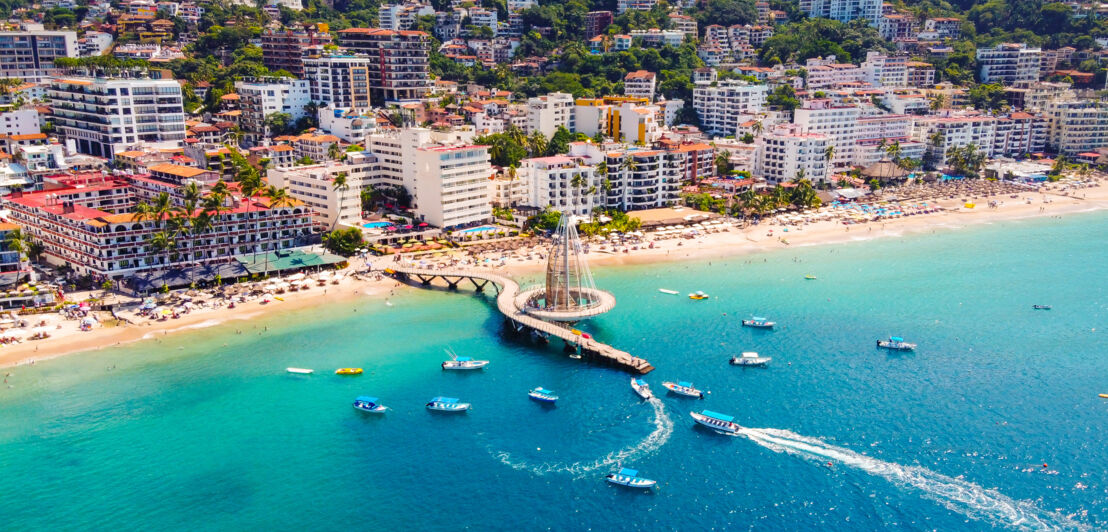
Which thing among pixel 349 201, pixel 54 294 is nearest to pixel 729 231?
pixel 349 201

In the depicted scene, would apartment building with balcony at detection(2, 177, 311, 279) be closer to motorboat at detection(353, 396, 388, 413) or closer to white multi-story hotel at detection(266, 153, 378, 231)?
white multi-story hotel at detection(266, 153, 378, 231)

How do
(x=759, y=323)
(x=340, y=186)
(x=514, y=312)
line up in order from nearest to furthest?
(x=514, y=312), (x=759, y=323), (x=340, y=186)

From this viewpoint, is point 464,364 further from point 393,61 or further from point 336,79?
point 393,61

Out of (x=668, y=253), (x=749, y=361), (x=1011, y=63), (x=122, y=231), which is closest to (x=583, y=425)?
(x=749, y=361)

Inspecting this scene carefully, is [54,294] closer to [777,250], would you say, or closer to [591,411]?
[591,411]

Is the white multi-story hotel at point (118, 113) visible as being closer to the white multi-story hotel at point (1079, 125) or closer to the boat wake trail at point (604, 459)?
the boat wake trail at point (604, 459)

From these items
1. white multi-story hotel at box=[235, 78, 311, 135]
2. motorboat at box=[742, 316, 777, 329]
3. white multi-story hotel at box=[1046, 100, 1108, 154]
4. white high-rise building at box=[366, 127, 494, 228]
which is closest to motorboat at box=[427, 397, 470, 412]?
motorboat at box=[742, 316, 777, 329]

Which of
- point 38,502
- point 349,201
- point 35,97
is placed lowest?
point 38,502
